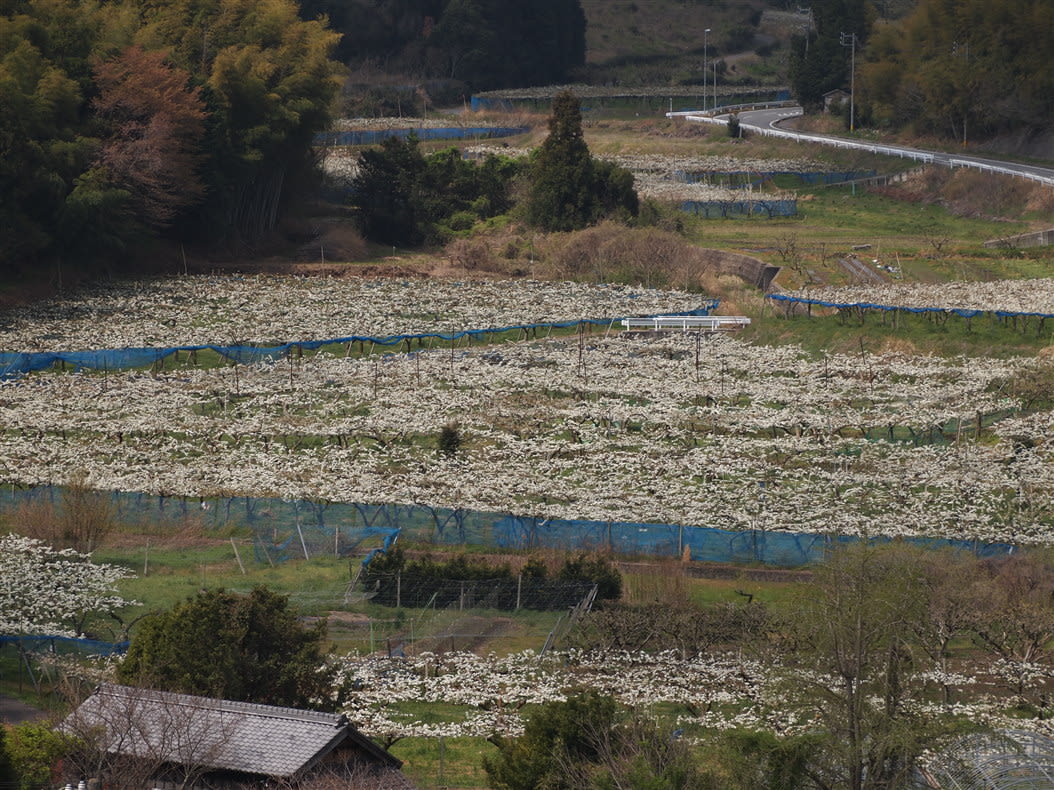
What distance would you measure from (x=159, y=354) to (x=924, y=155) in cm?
4386

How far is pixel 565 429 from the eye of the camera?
116 ft

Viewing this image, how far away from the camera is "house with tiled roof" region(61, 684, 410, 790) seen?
16875 millimetres

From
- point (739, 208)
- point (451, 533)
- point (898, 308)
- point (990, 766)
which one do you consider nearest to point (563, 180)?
point (739, 208)

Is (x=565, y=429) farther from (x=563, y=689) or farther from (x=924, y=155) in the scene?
(x=924, y=155)

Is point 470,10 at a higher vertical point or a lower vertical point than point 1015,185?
higher

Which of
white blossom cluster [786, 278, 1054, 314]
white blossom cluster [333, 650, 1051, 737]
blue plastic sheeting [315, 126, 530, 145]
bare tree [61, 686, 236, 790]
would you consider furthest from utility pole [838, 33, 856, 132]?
bare tree [61, 686, 236, 790]

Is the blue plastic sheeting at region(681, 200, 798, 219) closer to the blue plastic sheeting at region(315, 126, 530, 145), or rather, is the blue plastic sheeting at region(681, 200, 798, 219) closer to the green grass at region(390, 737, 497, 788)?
the blue plastic sheeting at region(315, 126, 530, 145)

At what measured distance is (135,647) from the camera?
66.3 ft

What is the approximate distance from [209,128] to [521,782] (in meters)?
40.9

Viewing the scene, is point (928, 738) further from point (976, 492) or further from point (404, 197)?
point (404, 197)

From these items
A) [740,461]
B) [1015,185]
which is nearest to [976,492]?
[740,461]

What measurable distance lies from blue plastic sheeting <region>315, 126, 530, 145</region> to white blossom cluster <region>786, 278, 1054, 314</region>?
134 feet

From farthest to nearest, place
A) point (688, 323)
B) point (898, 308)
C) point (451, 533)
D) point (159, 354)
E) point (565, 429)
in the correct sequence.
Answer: point (688, 323)
point (898, 308)
point (159, 354)
point (565, 429)
point (451, 533)

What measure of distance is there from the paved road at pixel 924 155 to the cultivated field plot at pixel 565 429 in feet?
94.0
